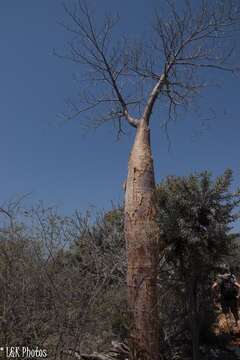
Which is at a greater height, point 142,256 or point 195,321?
point 142,256

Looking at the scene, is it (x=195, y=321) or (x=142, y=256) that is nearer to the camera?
(x=142, y=256)

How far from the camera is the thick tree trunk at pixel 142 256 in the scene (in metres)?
4.92

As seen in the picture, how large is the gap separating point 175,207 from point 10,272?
3.10 meters

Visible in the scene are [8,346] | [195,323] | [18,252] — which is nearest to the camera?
[8,346]

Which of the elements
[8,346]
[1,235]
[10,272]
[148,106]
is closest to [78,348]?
[8,346]

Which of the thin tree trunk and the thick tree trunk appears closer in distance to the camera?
the thick tree trunk

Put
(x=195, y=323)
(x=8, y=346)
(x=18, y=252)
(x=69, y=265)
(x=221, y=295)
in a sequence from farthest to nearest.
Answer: (x=221, y=295) < (x=195, y=323) < (x=69, y=265) < (x=18, y=252) < (x=8, y=346)

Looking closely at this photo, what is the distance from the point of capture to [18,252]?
14.3ft

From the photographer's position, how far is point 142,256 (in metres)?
5.10

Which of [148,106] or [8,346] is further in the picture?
[148,106]

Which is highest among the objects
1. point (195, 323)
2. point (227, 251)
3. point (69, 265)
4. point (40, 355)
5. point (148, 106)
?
point (148, 106)

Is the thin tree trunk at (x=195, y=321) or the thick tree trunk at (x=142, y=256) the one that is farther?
the thin tree trunk at (x=195, y=321)

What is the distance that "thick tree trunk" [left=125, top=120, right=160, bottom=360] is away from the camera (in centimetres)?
492

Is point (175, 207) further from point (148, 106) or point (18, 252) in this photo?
point (18, 252)
